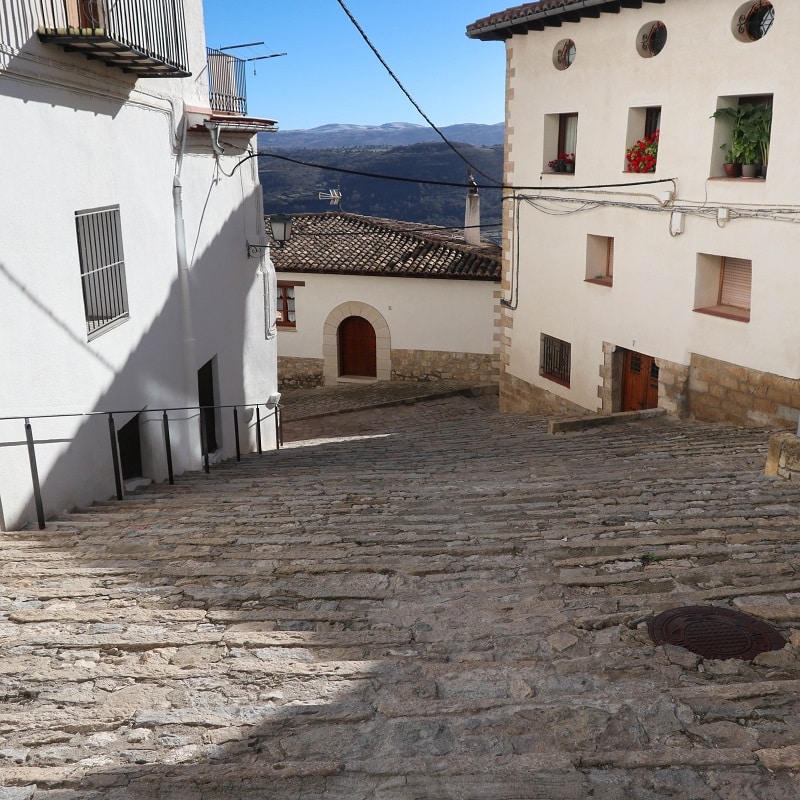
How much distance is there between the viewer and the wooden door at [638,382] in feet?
46.5

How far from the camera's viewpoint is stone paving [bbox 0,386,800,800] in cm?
317

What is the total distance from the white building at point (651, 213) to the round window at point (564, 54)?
0.02 m

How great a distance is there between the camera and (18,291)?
6625mm

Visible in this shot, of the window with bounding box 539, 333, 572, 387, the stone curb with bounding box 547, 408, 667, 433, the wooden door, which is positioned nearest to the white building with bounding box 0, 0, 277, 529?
the stone curb with bounding box 547, 408, 667, 433

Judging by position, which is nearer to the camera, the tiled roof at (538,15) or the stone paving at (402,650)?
the stone paving at (402,650)

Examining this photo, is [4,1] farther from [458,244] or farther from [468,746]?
[458,244]

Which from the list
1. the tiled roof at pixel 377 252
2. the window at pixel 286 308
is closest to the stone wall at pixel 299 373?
the window at pixel 286 308

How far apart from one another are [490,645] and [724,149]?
33.1 ft

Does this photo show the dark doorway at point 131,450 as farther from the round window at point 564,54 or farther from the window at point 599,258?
the round window at point 564,54

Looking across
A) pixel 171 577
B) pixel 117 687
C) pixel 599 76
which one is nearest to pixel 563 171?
pixel 599 76

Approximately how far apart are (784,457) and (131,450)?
274 inches

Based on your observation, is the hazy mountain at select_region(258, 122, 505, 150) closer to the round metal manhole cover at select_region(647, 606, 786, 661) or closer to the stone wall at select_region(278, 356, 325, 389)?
the stone wall at select_region(278, 356, 325, 389)

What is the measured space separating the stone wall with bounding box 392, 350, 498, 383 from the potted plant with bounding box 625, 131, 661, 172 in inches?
403

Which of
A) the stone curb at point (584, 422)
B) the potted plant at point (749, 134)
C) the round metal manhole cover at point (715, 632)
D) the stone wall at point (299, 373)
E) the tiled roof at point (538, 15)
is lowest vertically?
the stone wall at point (299, 373)
